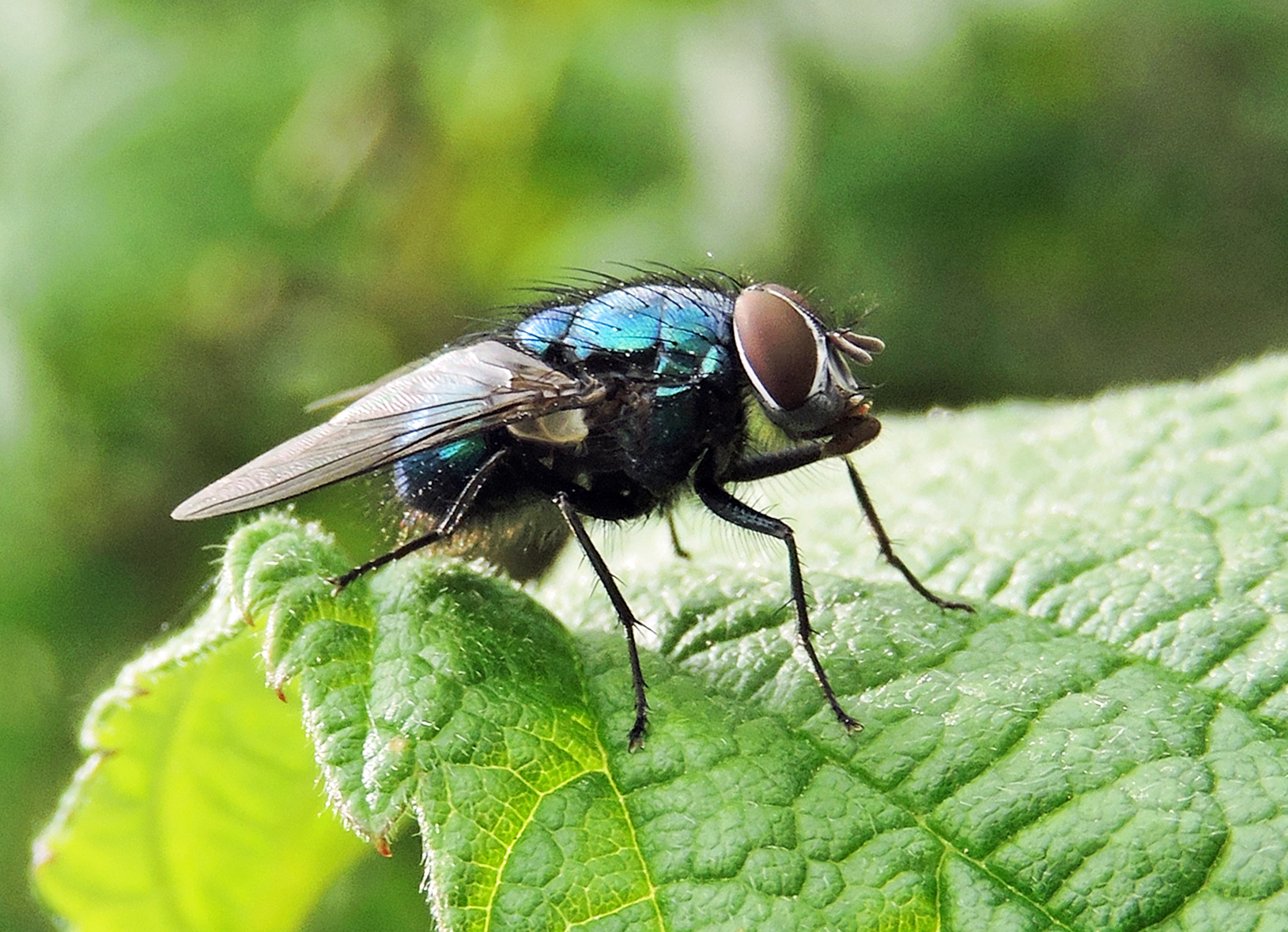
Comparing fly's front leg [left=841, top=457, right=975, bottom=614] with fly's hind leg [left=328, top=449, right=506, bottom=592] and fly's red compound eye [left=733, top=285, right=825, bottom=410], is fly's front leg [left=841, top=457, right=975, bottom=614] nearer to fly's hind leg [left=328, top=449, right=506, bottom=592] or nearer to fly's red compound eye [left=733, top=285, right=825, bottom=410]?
fly's red compound eye [left=733, top=285, right=825, bottom=410]

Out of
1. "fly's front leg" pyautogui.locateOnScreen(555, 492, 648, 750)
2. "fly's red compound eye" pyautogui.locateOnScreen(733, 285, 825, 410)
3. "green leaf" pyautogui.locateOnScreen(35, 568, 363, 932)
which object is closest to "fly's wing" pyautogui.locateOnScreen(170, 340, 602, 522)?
"fly's front leg" pyautogui.locateOnScreen(555, 492, 648, 750)

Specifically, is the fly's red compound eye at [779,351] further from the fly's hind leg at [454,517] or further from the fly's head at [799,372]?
the fly's hind leg at [454,517]

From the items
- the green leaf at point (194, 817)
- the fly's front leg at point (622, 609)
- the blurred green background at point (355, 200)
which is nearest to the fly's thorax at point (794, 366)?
the fly's front leg at point (622, 609)

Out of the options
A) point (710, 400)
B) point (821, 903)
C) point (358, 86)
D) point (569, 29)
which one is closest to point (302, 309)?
point (358, 86)

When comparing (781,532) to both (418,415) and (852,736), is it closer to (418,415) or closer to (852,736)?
(852,736)

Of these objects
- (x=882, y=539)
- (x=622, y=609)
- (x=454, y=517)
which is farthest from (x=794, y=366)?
(x=454, y=517)

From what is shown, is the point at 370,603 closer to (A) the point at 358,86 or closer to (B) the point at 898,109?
(A) the point at 358,86
